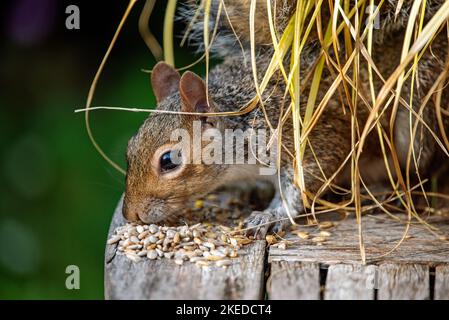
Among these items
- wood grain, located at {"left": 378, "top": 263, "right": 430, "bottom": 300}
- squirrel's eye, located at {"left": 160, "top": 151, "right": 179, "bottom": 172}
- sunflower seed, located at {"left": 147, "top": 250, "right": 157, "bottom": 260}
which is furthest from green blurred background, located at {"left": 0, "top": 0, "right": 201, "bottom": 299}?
wood grain, located at {"left": 378, "top": 263, "right": 430, "bottom": 300}

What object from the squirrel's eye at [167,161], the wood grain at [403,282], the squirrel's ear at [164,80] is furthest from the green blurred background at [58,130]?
the wood grain at [403,282]

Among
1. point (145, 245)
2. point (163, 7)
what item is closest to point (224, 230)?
point (145, 245)

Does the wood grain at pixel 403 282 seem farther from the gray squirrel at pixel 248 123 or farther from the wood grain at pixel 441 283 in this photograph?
the gray squirrel at pixel 248 123

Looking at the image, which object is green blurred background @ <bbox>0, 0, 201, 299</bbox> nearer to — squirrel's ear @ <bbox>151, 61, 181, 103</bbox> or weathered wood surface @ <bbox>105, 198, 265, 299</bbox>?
squirrel's ear @ <bbox>151, 61, 181, 103</bbox>

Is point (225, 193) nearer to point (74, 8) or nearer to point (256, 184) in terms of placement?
point (256, 184)

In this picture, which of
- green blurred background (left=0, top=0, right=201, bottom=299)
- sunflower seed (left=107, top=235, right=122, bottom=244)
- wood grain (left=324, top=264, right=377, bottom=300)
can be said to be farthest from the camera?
green blurred background (left=0, top=0, right=201, bottom=299)

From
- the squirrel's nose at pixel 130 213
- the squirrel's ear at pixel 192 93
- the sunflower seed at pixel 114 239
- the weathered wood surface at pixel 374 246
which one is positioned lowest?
the weathered wood surface at pixel 374 246

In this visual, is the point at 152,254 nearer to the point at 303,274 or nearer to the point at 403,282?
the point at 303,274
